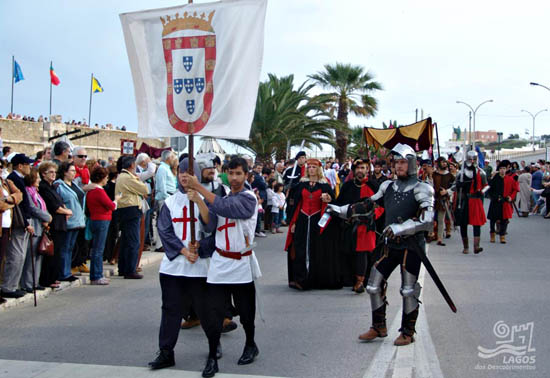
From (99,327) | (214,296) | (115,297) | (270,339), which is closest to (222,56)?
(214,296)

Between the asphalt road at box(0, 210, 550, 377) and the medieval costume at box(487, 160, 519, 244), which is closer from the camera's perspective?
the asphalt road at box(0, 210, 550, 377)

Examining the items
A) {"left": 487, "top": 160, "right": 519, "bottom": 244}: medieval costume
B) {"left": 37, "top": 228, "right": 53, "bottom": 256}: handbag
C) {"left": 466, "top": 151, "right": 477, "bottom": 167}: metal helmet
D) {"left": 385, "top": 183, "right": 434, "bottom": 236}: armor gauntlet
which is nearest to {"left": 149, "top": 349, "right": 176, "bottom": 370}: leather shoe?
Answer: {"left": 385, "top": 183, "right": 434, "bottom": 236}: armor gauntlet

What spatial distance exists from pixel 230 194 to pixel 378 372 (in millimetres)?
1951

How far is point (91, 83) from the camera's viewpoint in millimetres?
44031

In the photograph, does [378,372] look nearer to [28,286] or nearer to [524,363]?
[524,363]

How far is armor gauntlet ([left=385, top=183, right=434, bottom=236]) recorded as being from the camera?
238 inches

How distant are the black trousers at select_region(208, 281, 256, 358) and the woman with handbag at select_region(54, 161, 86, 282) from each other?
14.1 ft

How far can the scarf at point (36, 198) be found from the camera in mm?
8172

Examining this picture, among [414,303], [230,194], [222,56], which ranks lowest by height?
[414,303]

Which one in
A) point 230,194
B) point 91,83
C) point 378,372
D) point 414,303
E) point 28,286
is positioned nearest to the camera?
point 378,372

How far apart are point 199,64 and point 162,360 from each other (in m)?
2.55

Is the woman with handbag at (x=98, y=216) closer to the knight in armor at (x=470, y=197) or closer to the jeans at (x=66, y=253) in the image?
the jeans at (x=66, y=253)

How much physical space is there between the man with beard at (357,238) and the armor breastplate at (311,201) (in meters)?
0.32

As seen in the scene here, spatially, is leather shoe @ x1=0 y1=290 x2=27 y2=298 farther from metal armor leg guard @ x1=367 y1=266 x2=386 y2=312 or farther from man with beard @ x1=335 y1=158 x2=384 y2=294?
metal armor leg guard @ x1=367 y1=266 x2=386 y2=312
